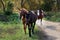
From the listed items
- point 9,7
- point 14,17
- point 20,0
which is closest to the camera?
point 14,17

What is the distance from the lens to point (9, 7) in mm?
28328

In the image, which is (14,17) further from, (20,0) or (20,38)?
(20,38)

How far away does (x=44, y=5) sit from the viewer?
1336 inches

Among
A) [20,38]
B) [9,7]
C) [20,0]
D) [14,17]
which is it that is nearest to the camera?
[20,38]

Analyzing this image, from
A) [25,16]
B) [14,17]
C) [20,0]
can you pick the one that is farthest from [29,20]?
[20,0]

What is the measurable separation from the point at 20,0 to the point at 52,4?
204 inches

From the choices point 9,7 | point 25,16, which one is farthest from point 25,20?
point 9,7

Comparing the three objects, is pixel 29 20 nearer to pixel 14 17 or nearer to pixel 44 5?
pixel 14 17

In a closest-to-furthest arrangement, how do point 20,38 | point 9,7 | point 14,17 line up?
point 20,38, point 14,17, point 9,7

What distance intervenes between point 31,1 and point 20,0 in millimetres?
1726

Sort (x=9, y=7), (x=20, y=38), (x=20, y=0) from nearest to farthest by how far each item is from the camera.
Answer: (x=20, y=38) < (x=9, y=7) < (x=20, y=0)

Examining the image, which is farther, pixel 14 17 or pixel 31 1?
pixel 31 1

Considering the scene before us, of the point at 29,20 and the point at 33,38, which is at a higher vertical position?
the point at 29,20

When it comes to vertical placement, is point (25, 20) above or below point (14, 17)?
above
